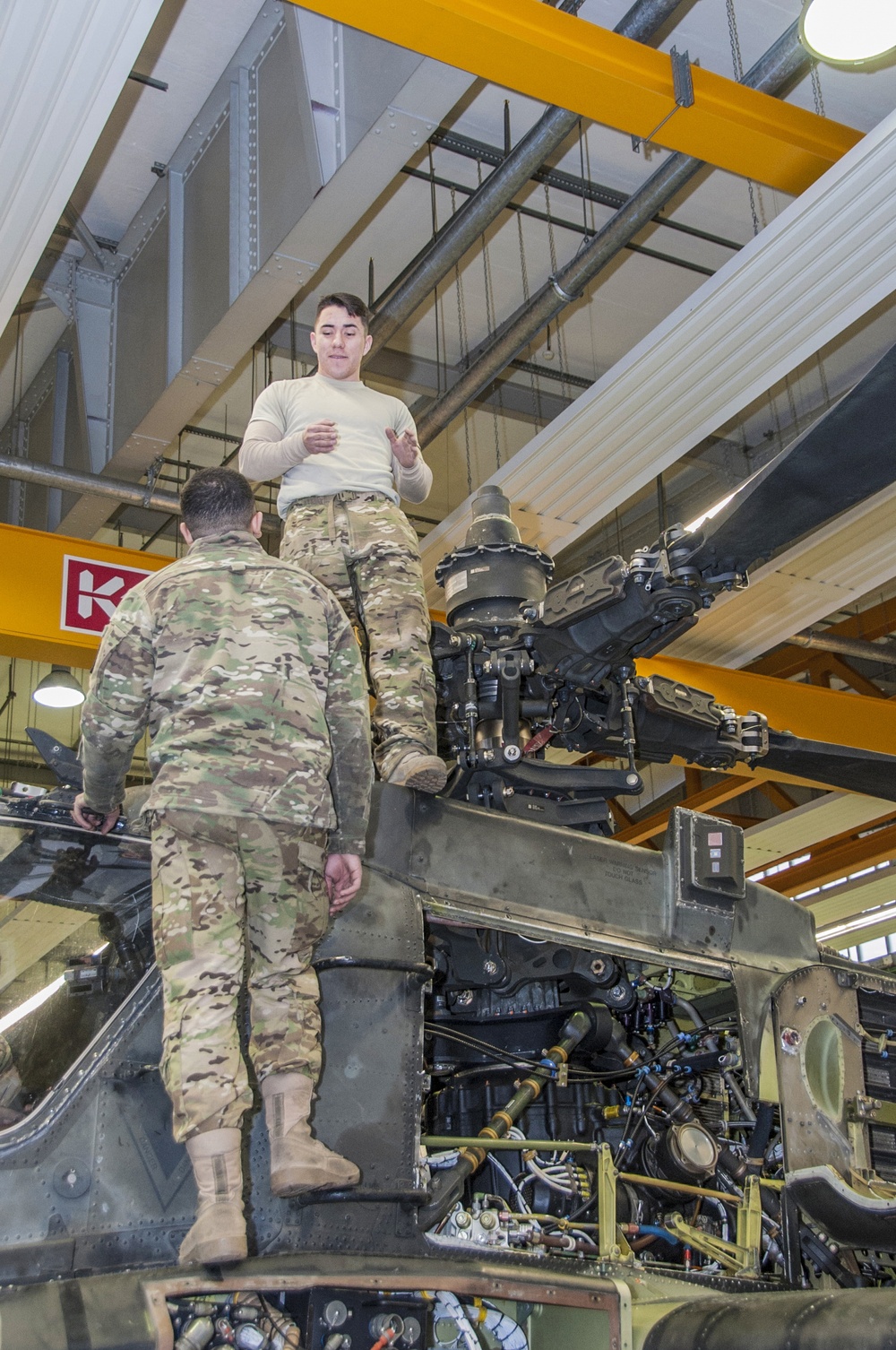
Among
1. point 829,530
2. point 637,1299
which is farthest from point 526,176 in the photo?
point 637,1299

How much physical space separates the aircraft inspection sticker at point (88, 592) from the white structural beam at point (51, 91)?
2.20 metres

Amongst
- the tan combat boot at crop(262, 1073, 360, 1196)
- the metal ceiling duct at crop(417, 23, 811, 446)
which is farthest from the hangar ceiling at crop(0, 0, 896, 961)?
the tan combat boot at crop(262, 1073, 360, 1196)

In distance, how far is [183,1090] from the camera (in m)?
3.12

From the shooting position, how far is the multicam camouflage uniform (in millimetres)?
3248

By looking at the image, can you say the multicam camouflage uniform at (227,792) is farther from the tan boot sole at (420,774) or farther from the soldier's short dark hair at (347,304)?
the soldier's short dark hair at (347,304)

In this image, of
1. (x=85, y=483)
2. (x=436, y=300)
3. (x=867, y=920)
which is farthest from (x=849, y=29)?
(x=867, y=920)

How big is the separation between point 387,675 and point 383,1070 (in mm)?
1457

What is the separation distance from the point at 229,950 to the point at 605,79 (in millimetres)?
4753

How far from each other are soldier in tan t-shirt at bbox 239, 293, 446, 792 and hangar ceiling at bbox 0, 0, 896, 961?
1.92 m

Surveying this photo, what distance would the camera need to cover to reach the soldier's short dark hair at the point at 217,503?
12.6ft

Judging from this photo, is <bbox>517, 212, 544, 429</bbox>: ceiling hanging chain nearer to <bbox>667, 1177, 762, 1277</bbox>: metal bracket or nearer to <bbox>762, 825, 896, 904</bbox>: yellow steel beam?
<bbox>762, 825, 896, 904</bbox>: yellow steel beam

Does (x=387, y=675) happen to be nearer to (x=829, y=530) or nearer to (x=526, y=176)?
(x=526, y=176)

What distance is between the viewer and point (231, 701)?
3471mm

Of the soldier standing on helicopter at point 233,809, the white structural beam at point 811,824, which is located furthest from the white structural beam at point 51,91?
the white structural beam at point 811,824
